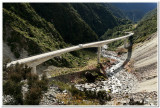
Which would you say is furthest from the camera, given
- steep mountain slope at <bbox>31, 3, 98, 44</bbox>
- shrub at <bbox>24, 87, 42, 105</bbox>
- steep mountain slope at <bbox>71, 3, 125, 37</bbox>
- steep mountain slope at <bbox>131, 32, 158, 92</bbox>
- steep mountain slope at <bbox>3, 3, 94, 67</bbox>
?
steep mountain slope at <bbox>71, 3, 125, 37</bbox>

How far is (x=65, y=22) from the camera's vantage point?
74.8 metres

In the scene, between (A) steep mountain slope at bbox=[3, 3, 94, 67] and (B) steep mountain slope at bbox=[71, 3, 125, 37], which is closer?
(A) steep mountain slope at bbox=[3, 3, 94, 67]

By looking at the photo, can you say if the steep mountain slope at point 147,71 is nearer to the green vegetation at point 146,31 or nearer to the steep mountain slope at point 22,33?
the steep mountain slope at point 22,33

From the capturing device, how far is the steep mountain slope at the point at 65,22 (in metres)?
68.9

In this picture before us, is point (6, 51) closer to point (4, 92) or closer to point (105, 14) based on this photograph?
point (4, 92)

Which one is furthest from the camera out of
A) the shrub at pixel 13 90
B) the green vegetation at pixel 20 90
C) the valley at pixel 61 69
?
the valley at pixel 61 69

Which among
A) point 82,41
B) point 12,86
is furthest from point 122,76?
point 82,41

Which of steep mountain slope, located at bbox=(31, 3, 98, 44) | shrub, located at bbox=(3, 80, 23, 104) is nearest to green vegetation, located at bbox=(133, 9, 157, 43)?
steep mountain slope, located at bbox=(31, 3, 98, 44)

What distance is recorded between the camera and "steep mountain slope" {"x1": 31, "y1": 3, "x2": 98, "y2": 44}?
68.9 m

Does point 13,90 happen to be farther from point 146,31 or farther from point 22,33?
point 146,31

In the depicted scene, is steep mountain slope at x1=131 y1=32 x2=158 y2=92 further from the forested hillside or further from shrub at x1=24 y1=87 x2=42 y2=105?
the forested hillside

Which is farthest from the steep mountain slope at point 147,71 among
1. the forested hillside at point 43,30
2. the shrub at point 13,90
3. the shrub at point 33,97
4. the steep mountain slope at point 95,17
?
the steep mountain slope at point 95,17

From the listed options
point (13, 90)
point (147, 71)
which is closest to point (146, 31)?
point (147, 71)

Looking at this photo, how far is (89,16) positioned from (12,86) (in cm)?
12591
